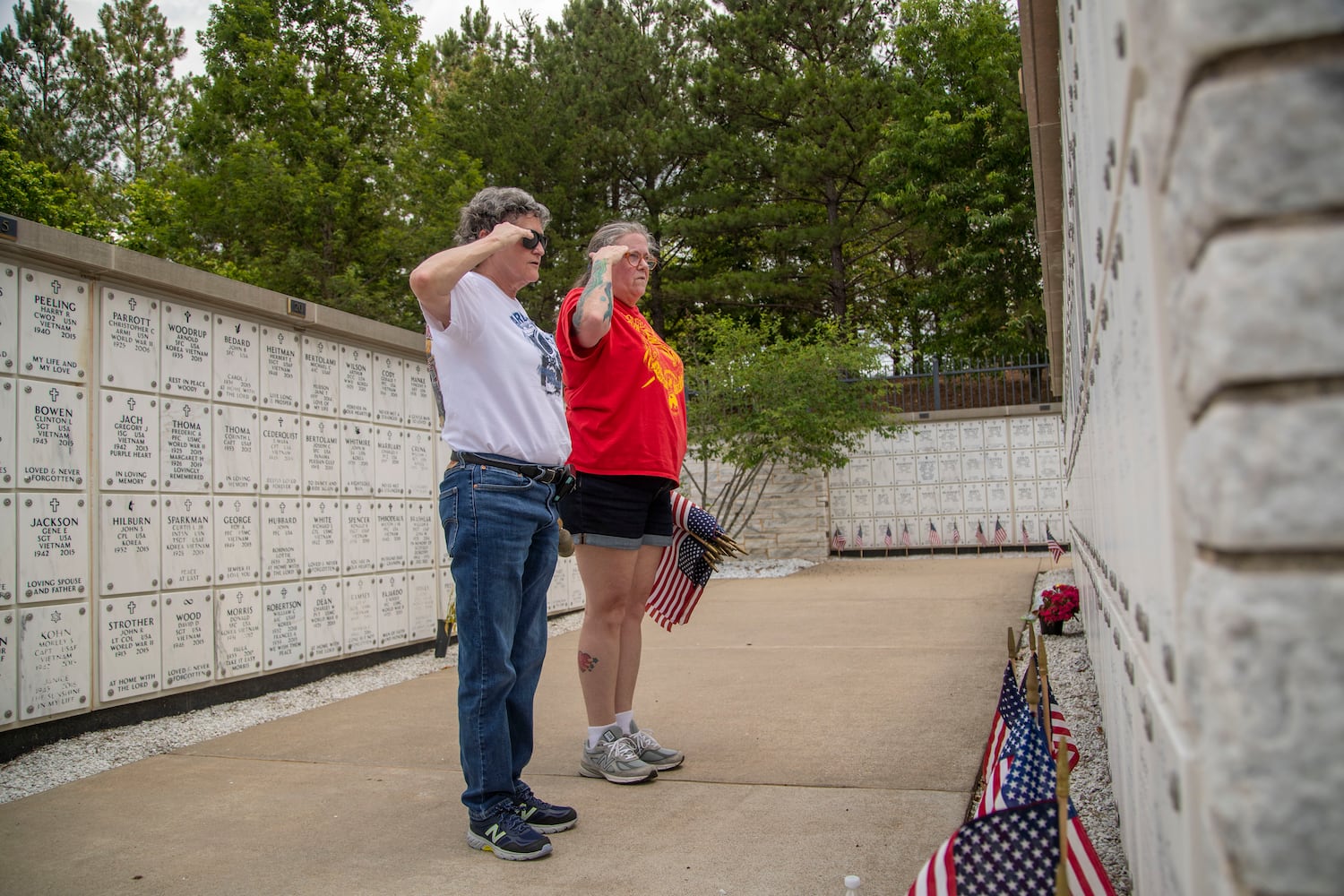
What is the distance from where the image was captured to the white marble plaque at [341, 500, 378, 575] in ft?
16.7

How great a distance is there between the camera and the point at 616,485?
9.89 feet

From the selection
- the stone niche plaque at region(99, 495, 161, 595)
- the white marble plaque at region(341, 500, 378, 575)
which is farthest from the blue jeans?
the white marble plaque at region(341, 500, 378, 575)

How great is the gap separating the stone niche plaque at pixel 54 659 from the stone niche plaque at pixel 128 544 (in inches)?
6.5

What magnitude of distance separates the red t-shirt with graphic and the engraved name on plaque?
202 cm

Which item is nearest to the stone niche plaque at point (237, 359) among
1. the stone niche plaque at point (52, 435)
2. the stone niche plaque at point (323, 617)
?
the stone niche plaque at point (52, 435)

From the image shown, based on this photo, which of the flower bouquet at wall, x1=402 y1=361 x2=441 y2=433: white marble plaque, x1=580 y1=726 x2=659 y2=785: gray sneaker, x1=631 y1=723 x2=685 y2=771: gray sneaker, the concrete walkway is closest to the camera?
the concrete walkway

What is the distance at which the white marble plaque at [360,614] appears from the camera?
16.7 ft

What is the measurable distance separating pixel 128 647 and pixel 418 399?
2.27 meters

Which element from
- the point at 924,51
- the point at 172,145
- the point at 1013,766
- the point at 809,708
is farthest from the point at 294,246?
the point at 1013,766

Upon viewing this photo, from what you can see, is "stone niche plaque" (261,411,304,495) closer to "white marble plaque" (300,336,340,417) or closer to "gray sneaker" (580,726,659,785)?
"white marble plaque" (300,336,340,417)

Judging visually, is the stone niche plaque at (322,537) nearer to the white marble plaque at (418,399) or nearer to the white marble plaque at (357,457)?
the white marble plaque at (357,457)

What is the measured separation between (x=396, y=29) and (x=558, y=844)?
2279cm

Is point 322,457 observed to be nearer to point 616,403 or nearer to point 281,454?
point 281,454

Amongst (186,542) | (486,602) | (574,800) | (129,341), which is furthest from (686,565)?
(129,341)
